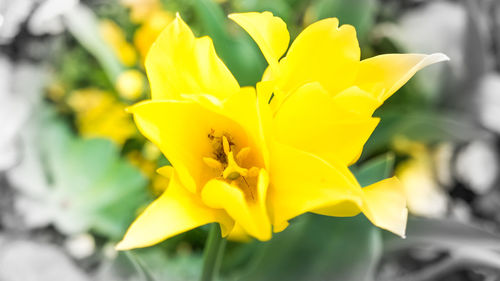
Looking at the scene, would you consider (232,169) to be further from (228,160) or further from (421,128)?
(421,128)

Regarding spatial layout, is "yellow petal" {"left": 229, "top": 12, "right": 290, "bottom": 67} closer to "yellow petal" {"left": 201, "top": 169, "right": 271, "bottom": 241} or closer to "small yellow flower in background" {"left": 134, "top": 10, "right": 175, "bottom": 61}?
"yellow petal" {"left": 201, "top": 169, "right": 271, "bottom": 241}

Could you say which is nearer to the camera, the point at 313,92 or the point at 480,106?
the point at 313,92

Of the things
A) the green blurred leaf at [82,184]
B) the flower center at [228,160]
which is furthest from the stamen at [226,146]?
the green blurred leaf at [82,184]

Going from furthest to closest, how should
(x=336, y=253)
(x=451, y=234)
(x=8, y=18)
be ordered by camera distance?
1. (x=8, y=18)
2. (x=451, y=234)
3. (x=336, y=253)

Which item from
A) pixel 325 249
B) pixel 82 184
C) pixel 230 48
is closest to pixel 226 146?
pixel 325 249

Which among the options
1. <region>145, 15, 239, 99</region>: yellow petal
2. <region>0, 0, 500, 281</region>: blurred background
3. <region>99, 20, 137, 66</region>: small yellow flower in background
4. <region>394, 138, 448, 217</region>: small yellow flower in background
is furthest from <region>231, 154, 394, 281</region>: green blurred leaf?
<region>99, 20, 137, 66</region>: small yellow flower in background

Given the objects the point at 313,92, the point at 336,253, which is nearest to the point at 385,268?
the point at 336,253

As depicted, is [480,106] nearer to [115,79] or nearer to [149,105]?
[115,79]
